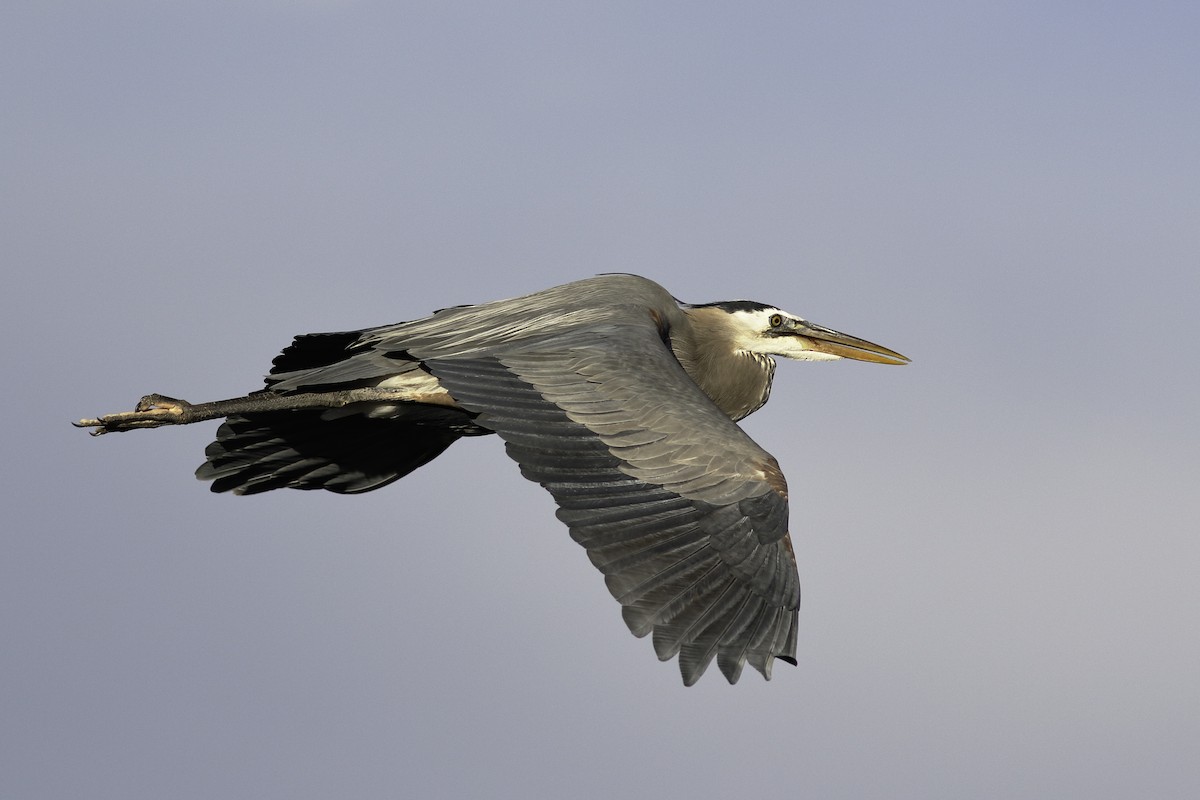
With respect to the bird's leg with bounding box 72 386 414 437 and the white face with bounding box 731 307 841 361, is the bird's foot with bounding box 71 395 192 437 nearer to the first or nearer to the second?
the bird's leg with bounding box 72 386 414 437

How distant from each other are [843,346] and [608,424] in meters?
4.12

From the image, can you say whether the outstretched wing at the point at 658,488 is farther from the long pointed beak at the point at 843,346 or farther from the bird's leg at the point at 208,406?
the long pointed beak at the point at 843,346

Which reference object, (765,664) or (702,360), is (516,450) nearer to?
(765,664)

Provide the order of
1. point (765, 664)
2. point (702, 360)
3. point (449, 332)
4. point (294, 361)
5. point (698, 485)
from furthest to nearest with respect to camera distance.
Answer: point (702, 360) < point (294, 361) < point (449, 332) < point (698, 485) < point (765, 664)

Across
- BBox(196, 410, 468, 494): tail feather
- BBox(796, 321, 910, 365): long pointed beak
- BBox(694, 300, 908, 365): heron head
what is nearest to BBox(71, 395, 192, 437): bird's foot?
BBox(196, 410, 468, 494): tail feather

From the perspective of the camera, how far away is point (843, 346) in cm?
1161

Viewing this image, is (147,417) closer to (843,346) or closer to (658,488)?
(658,488)

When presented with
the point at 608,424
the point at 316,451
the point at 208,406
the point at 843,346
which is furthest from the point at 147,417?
the point at 843,346

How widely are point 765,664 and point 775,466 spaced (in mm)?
1162

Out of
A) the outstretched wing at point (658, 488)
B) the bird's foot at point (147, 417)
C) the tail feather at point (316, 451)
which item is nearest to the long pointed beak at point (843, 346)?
the tail feather at point (316, 451)

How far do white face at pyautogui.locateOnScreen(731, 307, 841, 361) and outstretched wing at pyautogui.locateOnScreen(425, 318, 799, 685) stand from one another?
8.45 ft

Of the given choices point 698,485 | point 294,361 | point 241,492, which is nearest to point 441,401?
point 294,361

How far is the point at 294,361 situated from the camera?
403 inches

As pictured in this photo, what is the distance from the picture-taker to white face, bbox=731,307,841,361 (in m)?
11.1
